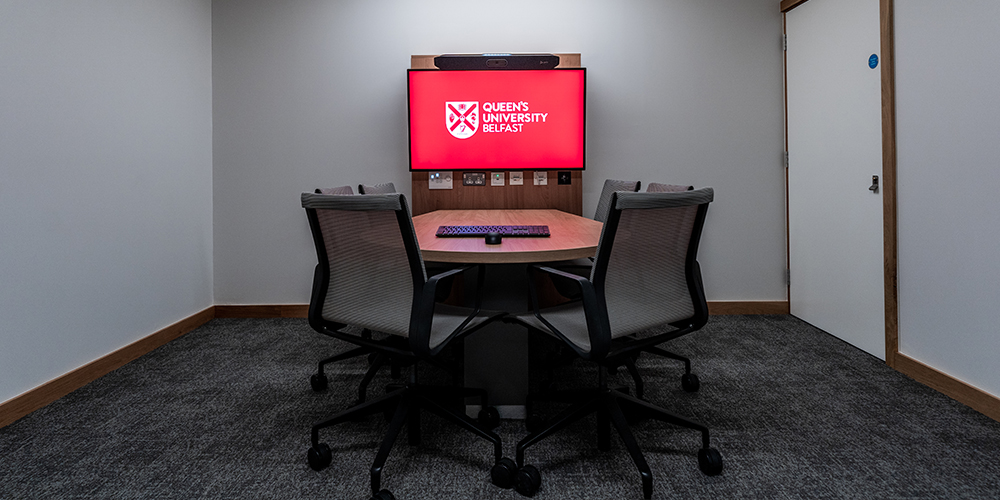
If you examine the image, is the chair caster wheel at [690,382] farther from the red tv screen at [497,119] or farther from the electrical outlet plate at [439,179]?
the electrical outlet plate at [439,179]

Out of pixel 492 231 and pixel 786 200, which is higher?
pixel 786 200

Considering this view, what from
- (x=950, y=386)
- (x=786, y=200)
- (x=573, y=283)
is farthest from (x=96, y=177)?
(x=786, y=200)

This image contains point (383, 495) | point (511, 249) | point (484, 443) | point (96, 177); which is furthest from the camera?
point (96, 177)

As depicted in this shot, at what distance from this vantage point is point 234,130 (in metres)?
3.96

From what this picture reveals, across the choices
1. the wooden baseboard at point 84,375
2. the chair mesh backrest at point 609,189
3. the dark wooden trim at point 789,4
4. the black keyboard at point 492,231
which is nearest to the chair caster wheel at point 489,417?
the black keyboard at point 492,231

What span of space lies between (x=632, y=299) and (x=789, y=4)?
134 inches

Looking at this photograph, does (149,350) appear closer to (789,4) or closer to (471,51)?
(471,51)

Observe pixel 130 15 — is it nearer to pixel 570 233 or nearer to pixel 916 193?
pixel 570 233

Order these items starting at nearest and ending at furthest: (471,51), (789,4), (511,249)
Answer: (511,249)
(789,4)
(471,51)

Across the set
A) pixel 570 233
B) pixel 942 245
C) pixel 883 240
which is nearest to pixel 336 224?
pixel 570 233

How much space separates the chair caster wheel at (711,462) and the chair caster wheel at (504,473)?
25.5 inches

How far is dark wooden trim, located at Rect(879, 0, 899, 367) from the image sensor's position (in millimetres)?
2674

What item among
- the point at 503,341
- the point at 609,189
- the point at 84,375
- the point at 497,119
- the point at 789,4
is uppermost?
the point at 789,4

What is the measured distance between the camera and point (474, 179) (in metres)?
3.96
